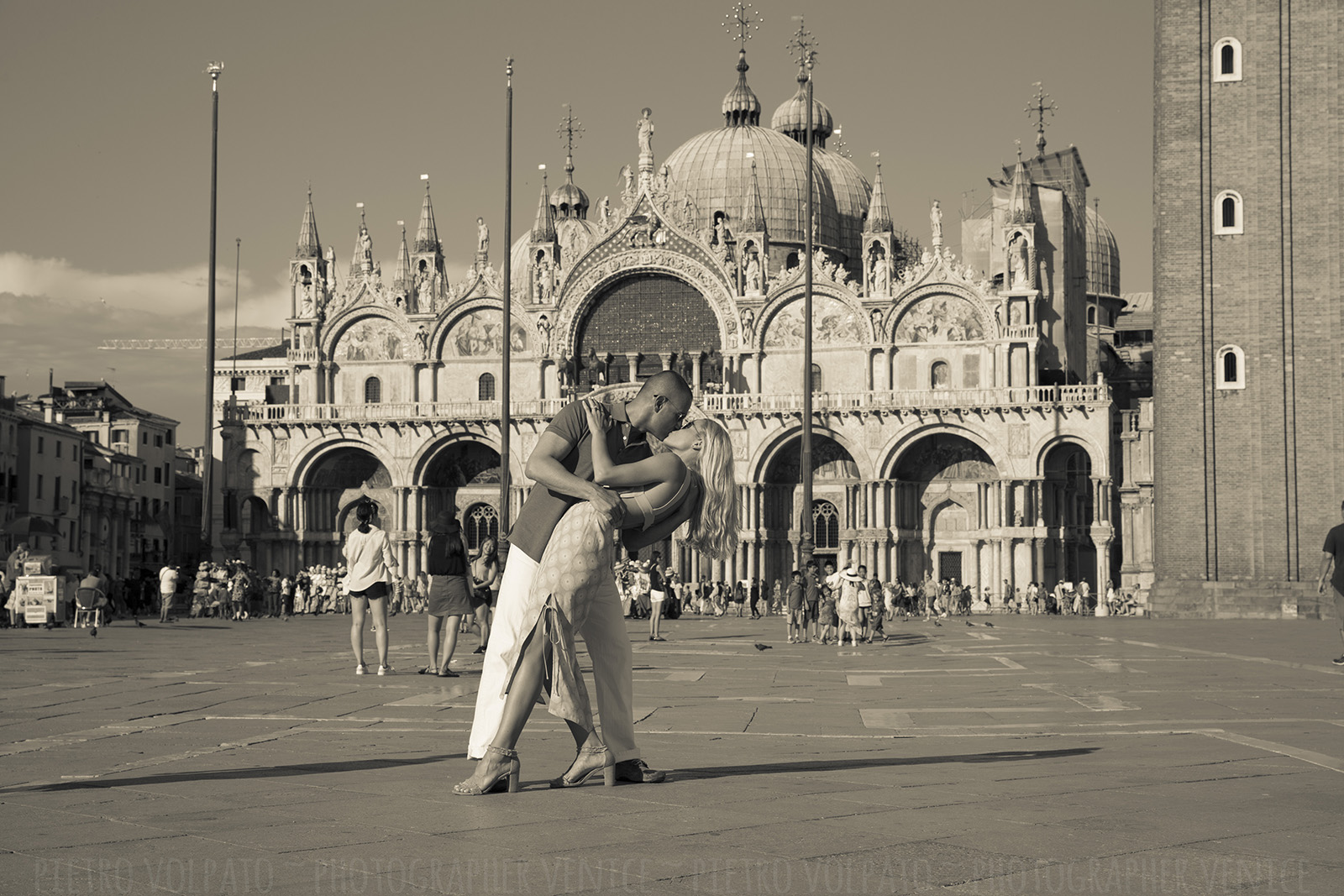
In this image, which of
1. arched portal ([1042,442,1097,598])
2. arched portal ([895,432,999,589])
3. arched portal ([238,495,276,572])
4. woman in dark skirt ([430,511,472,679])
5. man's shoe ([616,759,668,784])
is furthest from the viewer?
arched portal ([238,495,276,572])

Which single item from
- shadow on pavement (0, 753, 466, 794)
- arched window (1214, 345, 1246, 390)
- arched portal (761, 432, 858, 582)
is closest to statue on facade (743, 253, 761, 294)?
arched portal (761, 432, 858, 582)

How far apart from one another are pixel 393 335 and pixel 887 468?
19.2 metres

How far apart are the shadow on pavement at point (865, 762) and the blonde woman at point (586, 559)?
2.37ft

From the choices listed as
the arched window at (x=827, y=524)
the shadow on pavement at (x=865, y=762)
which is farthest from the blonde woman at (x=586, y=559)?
the arched window at (x=827, y=524)

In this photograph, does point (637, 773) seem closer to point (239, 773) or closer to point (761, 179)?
point (239, 773)

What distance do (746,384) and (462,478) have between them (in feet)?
37.3

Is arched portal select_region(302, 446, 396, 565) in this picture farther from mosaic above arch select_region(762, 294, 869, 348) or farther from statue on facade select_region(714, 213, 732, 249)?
mosaic above arch select_region(762, 294, 869, 348)

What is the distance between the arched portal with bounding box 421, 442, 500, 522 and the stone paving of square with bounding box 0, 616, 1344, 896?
137ft

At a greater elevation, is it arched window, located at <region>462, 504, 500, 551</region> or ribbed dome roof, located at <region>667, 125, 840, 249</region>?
ribbed dome roof, located at <region>667, 125, 840, 249</region>

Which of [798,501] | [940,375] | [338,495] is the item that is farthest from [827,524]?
[338,495]

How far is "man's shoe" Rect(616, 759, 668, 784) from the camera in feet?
23.4

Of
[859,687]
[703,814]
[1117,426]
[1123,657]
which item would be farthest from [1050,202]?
[703,814]

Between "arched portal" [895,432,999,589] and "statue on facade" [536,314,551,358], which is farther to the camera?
"statue on facade" [536,314,551,358]

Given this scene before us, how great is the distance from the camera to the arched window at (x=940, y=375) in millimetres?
52188
